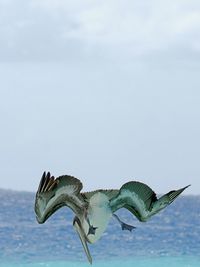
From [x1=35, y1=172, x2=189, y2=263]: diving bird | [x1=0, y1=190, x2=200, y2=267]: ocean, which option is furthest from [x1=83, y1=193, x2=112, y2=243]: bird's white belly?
[x1=0, y1=190, x2=200, y2=267]: ocean

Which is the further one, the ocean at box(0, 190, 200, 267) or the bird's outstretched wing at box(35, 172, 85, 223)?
the ocean at box(0, 190, 200, 267)

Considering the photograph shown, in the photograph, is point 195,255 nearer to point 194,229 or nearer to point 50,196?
point 194,229

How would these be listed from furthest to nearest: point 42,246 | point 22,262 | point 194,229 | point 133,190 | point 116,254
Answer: point 194,229 < point 42,246 < point 116,254 < point 22,262 < point 133,190

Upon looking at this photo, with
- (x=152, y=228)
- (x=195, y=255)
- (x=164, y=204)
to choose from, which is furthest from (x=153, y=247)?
(x=164, y=204)

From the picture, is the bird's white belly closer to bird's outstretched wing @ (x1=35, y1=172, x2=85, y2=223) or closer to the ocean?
bird's outstretched wing @ (x1=35, y1=172, x2=85, y2=223)

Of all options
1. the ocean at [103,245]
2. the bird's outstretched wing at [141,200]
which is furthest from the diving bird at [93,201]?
the ocean at [103,245]

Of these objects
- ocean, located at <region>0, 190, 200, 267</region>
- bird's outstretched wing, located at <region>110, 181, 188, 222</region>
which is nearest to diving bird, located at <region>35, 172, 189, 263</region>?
bird's outstretched wing, located at <region>110, 181, 188, 222</region>

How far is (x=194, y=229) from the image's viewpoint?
83.4ft

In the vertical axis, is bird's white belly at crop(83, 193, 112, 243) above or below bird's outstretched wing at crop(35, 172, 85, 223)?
below

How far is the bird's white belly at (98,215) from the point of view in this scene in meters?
2.58

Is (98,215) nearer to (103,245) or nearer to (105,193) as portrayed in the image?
(105,193)

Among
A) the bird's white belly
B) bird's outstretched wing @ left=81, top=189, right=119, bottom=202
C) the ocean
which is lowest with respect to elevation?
the bird's white belly

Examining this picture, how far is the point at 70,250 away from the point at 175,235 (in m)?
5.87

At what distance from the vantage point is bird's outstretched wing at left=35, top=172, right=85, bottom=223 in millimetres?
2568
